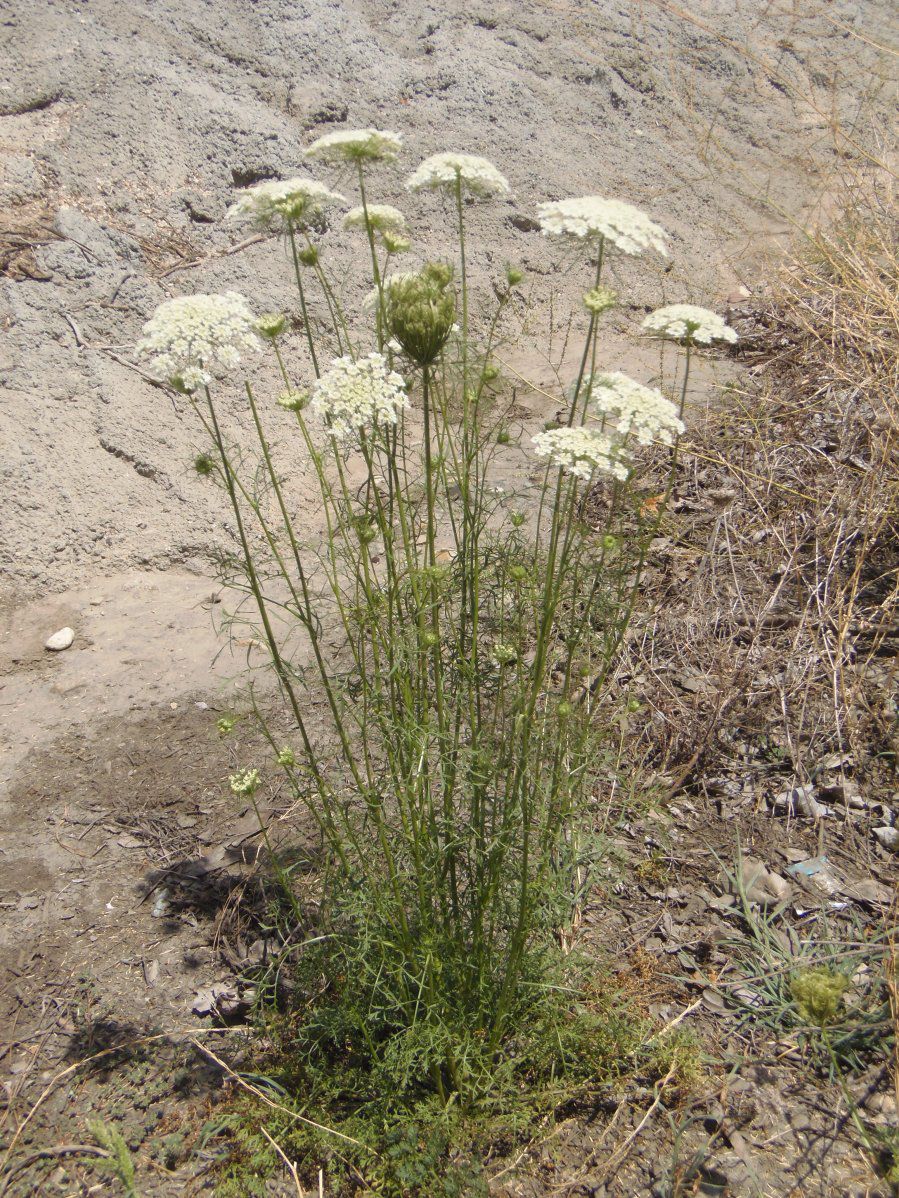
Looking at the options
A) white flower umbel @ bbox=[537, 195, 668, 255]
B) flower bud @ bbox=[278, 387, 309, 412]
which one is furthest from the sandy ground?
white flower umbel @ bbox=[537, 195, 668, 255]

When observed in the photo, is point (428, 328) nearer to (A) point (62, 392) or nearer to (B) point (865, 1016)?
(B) point (865, 1016)

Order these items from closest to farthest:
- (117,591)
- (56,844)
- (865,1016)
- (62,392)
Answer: (865,1016)
(56,844)
(117,591)
(62,392)

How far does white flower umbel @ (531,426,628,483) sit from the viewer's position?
1.76 metres

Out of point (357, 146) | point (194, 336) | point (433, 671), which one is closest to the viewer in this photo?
point (194, 336)

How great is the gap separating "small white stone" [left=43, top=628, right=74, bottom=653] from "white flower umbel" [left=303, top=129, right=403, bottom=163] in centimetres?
278

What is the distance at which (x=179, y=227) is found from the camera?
540cm

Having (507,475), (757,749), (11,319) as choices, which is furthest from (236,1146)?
(11,319)

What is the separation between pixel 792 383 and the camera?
15.4ft

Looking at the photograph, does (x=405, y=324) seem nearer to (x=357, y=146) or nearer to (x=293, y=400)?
(x=293, y=400)

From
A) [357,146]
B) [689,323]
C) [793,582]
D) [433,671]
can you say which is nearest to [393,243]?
[357,146]

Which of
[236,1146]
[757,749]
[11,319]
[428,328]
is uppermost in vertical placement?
[428,328]

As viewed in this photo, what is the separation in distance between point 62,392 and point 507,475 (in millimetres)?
2467

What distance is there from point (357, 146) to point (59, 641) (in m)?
2.91

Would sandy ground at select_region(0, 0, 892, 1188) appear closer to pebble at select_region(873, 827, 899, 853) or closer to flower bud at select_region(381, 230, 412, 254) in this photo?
flower bud at select_region(381, 230, 412, 254)
